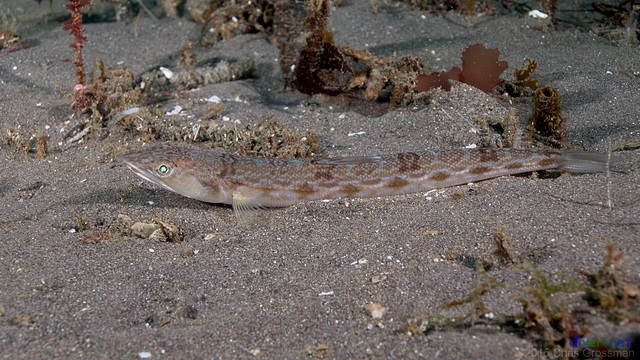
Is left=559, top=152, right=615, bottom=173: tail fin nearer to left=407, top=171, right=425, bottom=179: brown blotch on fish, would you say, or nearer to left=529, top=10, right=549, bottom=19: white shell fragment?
left=407, top=171, right=425, bottom=179: brown blotch on fish

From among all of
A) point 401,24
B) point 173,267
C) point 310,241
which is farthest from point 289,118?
point 401,24

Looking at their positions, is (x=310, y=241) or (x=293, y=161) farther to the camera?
(x=293, y=161)

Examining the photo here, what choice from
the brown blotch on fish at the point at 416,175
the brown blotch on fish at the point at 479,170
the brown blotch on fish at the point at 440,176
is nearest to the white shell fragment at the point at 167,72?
the brown blotch on fish at the point at 416,175

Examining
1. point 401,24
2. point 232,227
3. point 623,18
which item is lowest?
point 232,227

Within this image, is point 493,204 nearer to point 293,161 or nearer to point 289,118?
point 293,161

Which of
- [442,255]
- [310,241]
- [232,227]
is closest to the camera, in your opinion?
[442,255]
